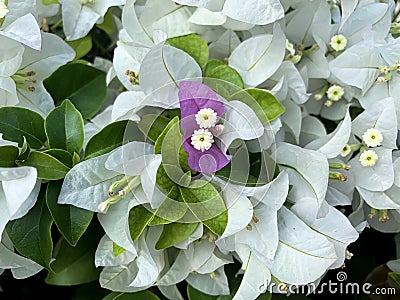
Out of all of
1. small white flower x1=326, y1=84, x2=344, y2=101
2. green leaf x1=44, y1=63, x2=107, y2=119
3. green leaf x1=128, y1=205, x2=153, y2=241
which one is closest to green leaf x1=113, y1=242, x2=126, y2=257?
green leaf x1=128, y1=205, x2=153, y2=241

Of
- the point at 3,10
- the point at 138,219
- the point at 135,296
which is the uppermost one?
the point at 3,10

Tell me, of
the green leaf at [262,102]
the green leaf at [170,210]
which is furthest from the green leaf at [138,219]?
the green leaf at [262,102]

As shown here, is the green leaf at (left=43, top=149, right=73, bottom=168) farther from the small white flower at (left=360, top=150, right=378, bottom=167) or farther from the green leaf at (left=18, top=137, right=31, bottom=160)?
the small white flower at (left=360, top=150, right=378, bottom=167)

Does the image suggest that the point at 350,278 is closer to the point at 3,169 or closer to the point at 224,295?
the point at 224,295

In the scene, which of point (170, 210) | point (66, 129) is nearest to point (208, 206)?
point (170, 210)

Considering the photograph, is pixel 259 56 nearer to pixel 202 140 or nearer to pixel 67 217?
pixel 202 140

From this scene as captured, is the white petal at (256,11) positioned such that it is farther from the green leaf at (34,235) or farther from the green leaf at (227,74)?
the green leaf at (34,235)
